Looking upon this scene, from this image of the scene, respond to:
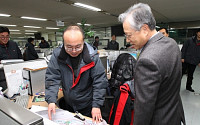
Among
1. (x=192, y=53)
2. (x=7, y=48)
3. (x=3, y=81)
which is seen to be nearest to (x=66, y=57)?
(x=3, y=81)

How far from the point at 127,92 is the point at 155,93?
62cm

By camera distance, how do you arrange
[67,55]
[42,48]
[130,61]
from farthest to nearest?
[42,48], [130,61], [67,55]

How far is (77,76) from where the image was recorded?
1086 mm

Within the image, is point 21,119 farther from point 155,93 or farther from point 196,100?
point 196,100

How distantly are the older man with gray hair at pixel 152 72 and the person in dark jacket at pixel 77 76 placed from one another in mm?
395

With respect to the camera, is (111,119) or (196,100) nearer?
(111,119)

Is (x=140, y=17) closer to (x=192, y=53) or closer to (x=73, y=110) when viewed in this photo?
(x=73, y=110)

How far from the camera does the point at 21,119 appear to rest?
0.37 m

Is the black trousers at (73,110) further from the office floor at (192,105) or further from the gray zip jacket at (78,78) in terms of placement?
the office floor at (192,105)

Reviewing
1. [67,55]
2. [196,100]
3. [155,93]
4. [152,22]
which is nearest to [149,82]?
[155,93]

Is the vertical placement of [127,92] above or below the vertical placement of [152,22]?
below

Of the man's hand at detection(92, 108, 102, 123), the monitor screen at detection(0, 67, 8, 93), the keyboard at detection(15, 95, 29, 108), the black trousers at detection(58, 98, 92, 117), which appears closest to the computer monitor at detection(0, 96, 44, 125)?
the man's hand at detection(92, 108, 102, 123)

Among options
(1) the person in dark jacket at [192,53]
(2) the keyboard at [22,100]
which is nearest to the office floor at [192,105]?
(1) the person in dark jacket at [192,53]

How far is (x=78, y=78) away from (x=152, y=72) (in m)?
Answer: 0.61
